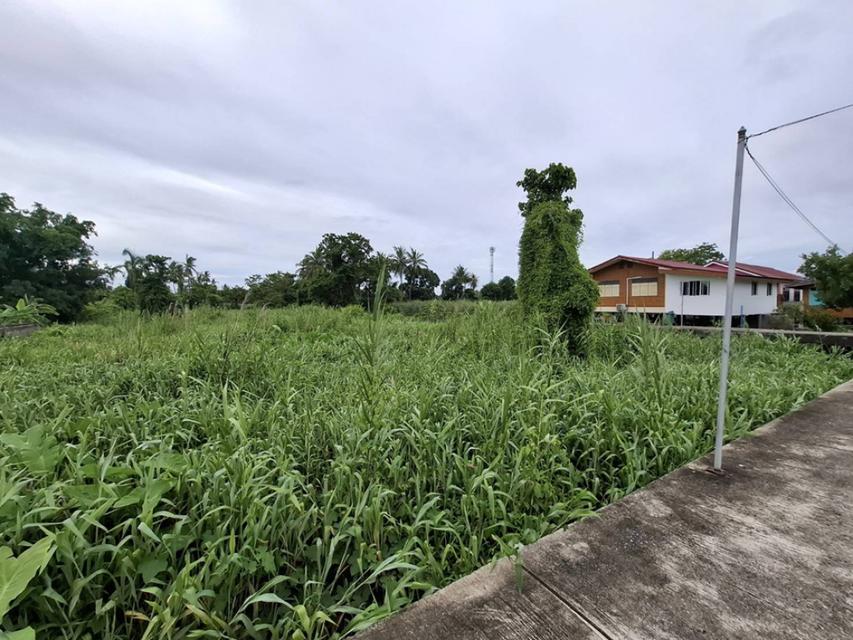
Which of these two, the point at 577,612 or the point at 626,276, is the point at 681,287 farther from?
the point at 577,612

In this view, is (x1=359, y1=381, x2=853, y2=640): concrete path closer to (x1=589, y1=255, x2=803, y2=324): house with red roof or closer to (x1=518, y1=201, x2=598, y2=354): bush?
(x1=518, y1=201, x2=598, y2=354): bush

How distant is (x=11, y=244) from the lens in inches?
701

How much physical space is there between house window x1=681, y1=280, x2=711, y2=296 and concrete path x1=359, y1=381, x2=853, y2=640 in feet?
56.5

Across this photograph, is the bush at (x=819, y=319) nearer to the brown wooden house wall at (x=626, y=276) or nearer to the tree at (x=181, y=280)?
the brown wooden house wall at (x=626, y=276)

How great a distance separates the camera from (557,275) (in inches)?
172

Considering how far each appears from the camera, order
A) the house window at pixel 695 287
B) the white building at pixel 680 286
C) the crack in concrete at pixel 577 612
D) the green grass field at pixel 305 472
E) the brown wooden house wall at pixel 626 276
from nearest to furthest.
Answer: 1. the crack in concrete at pixel 577 612
2. the green grass field at pixel 305 472
3. the white building at pixel 680 286
4. the house window at pixel 695 287
5. the brown wooden house wall at pixel 626 276

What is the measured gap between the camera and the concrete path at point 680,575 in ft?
2.75

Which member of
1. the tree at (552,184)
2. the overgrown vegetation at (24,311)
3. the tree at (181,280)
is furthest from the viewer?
the tree at (552,184)

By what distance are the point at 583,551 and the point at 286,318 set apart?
23.1 ft

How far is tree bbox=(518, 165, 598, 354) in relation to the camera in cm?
421

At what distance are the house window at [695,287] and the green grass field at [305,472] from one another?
15.3 meters

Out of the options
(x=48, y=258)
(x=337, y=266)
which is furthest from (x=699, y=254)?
(x=48, y=258)

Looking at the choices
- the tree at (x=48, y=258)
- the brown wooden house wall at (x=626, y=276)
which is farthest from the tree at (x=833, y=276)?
the tree at (x=48, y=258)

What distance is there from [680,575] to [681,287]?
1787 cm
